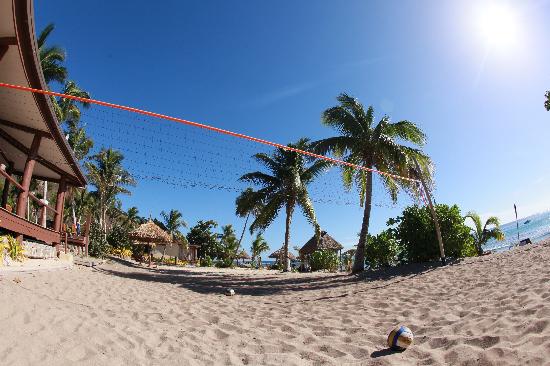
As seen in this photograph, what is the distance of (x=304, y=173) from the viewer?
69.6ft

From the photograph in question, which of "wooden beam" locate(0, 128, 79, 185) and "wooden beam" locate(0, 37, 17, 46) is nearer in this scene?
"wooden beam" locate(0, 37, 17, 46)

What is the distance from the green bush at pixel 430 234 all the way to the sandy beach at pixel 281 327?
4.42m

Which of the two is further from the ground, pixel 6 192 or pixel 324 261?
pixel 6 192

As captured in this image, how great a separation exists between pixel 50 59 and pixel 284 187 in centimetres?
1545

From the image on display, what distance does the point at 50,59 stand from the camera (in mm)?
19312

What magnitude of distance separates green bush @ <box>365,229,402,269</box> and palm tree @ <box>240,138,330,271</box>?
257 inches

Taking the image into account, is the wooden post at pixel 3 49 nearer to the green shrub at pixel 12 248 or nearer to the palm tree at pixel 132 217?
the green shrub at pixel 12 248

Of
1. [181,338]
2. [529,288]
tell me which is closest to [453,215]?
[529,288]

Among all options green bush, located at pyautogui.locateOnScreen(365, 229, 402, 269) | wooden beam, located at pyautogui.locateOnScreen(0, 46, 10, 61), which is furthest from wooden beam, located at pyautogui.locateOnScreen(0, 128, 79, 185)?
green bush, located at pyautogui.locateOnScreen(365, 229, 402, 269)

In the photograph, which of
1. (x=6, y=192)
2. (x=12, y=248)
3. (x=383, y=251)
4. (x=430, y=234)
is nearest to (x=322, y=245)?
(x=383, y=251)

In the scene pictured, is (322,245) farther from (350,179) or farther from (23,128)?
(23,128)

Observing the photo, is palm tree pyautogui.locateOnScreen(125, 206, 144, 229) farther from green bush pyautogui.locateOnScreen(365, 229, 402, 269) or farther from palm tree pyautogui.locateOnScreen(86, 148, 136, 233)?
green bush pyautogui.locateOnScreen(365, 229, 402, 269)

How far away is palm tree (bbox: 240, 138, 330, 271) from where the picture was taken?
19.9 m

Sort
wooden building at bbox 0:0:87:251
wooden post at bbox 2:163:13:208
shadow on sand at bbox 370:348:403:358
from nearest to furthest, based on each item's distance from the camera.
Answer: shadow on sand at bbox 370:348:403:358, wooden building at bbox 0:0:87:251, wooden post at bbox 2:163:13:208
